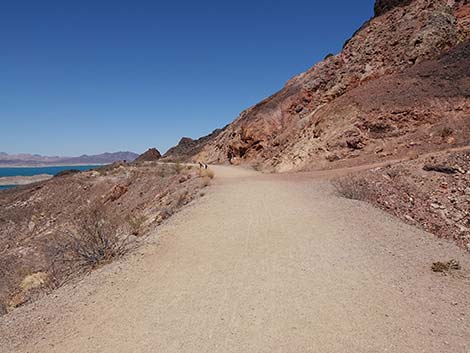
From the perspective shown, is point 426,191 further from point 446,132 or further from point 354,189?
point 446,132

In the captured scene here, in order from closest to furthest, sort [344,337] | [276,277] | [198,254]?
[344,337] → [276,277] → [198,254]

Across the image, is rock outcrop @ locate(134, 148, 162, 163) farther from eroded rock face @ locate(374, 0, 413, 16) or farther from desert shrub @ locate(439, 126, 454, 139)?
desert shrub @ locate(439, 126, 454, 139)

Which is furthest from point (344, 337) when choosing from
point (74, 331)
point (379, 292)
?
point (74, 331)

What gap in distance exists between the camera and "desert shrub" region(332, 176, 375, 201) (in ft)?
33.7

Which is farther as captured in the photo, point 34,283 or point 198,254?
point 34,283

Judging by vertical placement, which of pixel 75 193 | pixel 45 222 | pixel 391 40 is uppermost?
pixel 391 40

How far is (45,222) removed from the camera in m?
24.2

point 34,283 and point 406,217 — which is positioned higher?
point 406,217

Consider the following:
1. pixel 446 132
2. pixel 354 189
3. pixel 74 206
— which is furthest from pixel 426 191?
pixel 74 206

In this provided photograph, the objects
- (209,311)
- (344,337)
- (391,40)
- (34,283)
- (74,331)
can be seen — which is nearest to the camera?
(344,337)

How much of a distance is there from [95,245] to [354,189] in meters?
8.31

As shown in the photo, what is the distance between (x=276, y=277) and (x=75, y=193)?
2598cm

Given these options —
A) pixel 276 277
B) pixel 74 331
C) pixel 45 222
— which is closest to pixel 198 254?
pixel 276 277

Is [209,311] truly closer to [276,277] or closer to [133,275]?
[276,277]
